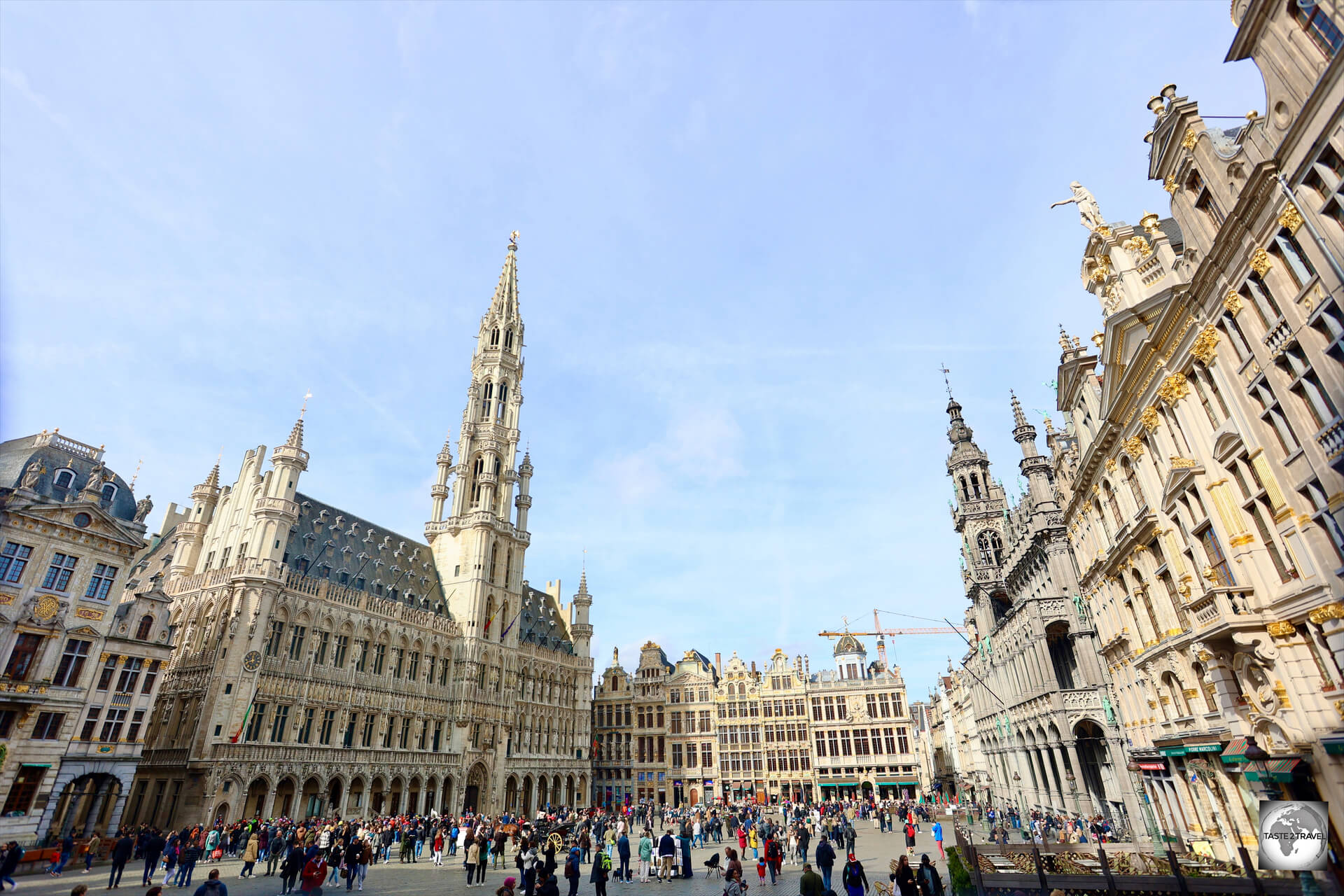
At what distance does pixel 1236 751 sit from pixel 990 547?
38.7 meters

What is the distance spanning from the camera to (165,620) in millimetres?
31406

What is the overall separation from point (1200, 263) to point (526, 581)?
67811 mm

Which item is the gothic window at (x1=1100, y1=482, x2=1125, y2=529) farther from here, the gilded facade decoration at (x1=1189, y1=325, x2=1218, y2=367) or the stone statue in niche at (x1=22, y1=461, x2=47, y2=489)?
the stone statue in niche at (x1=22, y1=461, x2=47, y2=489)

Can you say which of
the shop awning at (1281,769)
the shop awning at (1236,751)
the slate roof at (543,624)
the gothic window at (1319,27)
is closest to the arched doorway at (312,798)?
the slate roof at (543,624)

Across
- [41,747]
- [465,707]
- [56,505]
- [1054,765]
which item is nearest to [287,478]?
[56,505]

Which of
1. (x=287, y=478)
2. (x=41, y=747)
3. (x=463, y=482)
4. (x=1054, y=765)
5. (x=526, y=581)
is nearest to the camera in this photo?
(x=41, y=747)

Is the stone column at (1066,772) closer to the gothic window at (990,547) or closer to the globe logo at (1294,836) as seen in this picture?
the gothic window at (990,547)

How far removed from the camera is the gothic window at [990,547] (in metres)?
53.8

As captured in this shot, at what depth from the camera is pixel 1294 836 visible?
35.9 feet

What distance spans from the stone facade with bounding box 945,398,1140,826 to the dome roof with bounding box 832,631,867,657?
1909cm

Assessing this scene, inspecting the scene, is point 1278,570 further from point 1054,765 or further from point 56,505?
point 56,505

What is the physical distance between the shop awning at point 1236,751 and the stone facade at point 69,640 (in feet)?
133

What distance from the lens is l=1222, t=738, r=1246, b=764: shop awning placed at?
1681cm

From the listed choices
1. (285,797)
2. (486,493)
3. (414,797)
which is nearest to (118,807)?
(285,797)
